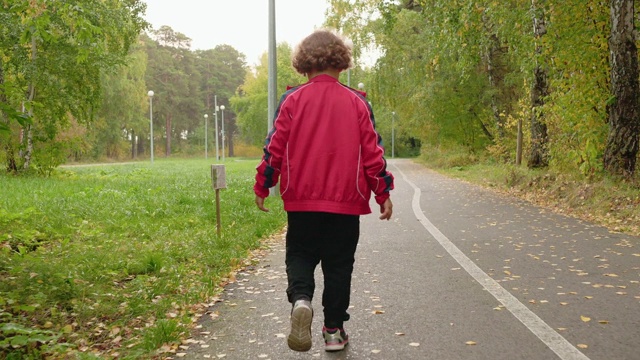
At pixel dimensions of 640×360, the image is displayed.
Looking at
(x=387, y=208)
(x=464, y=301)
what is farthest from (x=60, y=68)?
(x=387, y=208)

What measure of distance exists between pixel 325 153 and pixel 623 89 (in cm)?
1041

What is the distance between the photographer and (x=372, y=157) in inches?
140

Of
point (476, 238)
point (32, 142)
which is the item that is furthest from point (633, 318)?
point (32, 142)

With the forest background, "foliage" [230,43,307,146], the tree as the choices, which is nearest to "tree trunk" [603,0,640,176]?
the forest background

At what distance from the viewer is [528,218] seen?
1070 centimetres

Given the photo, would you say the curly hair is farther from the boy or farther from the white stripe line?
the white stripe line

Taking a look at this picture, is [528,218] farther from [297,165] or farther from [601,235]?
[297,165]

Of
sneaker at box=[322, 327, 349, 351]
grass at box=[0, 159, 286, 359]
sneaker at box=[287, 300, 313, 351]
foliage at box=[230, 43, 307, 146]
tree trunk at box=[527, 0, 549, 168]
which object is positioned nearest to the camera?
sneaker at box=[287, 300, 313, 351]

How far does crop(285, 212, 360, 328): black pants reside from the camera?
143 inches

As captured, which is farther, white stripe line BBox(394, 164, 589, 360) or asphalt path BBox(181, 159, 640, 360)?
asphalt path BBox(181, 159, 640, 360)

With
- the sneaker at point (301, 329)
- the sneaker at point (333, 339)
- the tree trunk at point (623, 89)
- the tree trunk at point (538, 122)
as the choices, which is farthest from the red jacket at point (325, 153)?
the tree trunk at point (538, 122)

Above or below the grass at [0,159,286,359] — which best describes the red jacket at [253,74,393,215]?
above

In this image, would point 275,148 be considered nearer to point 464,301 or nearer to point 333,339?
point 333,339

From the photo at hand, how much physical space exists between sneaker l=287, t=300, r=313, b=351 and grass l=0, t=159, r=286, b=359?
1.10 meters
